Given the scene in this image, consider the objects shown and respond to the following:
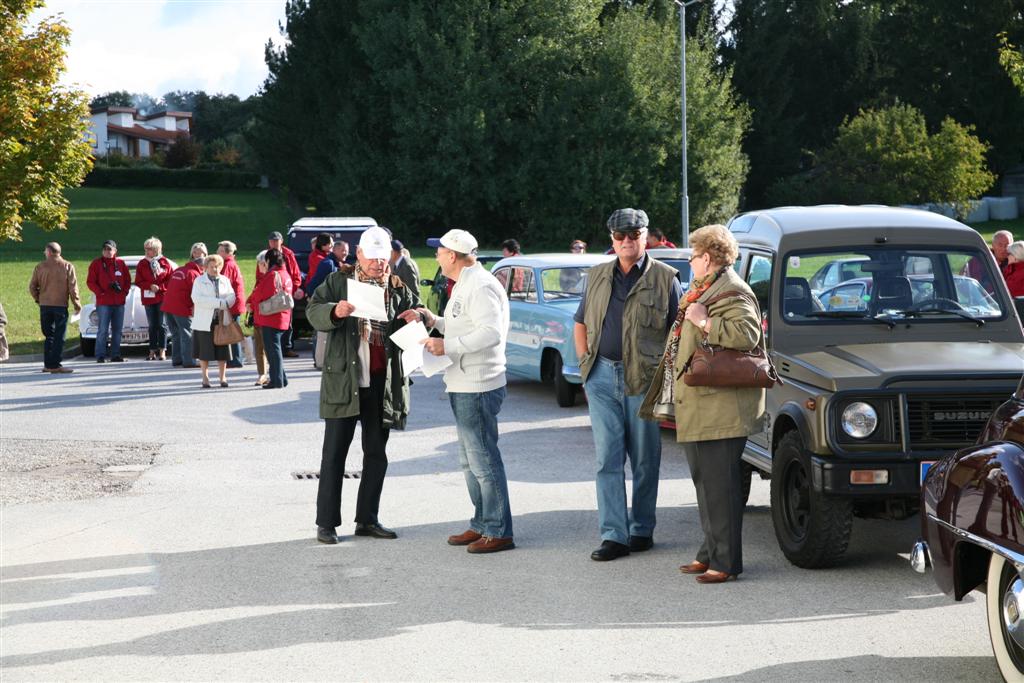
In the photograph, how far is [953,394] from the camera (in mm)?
7254

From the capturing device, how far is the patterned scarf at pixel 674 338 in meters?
7.21

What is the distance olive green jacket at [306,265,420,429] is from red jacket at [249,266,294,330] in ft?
26.6

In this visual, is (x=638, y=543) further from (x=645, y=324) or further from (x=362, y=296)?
(x=362, y=296)

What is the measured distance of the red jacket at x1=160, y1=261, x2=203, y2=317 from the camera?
18.8 metres

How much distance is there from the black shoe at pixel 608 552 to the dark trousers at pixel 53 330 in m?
13.1

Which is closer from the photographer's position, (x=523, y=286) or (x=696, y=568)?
(x=696, y=568)

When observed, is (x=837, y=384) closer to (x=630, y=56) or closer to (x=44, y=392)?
(x=44, y=392)

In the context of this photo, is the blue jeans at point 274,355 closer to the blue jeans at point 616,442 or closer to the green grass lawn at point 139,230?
the green grass lawn at point 139,230

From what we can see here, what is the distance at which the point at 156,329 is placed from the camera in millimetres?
21359

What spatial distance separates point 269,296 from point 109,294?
4.94m

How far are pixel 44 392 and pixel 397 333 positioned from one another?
33.6 ft

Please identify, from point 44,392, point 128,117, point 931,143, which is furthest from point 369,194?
point 128,117

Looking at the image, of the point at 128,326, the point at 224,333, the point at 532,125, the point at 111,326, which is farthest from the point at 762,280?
the point at 532,125

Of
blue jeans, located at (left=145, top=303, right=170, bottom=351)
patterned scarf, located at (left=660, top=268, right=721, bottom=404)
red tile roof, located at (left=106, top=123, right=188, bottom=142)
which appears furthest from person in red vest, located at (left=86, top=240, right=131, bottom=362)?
red tile roof, located at (left=106, top=123, right=188, bottom=142)
